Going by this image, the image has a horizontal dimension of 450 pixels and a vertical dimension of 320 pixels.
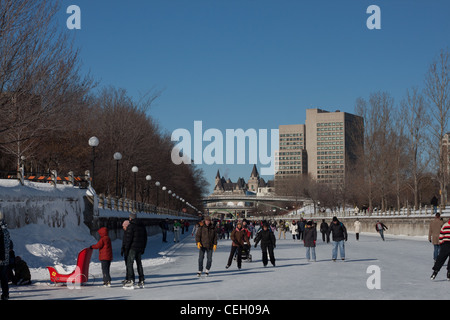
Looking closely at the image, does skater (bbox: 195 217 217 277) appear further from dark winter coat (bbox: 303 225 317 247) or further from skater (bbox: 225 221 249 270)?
dark winter coat (bbox: 303 225 317 247)

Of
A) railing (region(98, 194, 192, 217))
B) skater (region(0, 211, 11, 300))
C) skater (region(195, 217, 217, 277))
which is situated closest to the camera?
skater (region(0, 211, 11, 300))

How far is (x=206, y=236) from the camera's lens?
58.5 feet

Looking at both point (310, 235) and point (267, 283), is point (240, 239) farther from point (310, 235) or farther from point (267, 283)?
point (267, 283)

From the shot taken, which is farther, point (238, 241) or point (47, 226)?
point (47, 226)

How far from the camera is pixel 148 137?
6750 centimetres

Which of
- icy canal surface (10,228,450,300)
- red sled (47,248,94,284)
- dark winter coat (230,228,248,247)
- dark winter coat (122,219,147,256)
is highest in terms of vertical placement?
dark winter coat (122,219,147,256)

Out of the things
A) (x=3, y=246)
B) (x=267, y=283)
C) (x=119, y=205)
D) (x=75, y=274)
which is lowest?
(x=267, y=283)

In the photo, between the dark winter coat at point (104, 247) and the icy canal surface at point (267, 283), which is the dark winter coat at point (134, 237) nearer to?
the dark winter coat at point (104, 247)

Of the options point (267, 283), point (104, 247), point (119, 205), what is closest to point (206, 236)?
point (267, 283)

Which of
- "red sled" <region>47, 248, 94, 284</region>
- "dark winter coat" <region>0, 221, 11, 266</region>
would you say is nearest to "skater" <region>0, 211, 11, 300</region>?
"dark winter coat" <region>0, 221, 11, 266</region>

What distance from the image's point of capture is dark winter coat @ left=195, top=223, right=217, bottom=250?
17734 millimetres

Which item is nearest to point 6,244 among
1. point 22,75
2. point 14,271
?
point 14,271

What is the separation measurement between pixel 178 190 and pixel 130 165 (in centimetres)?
3434
